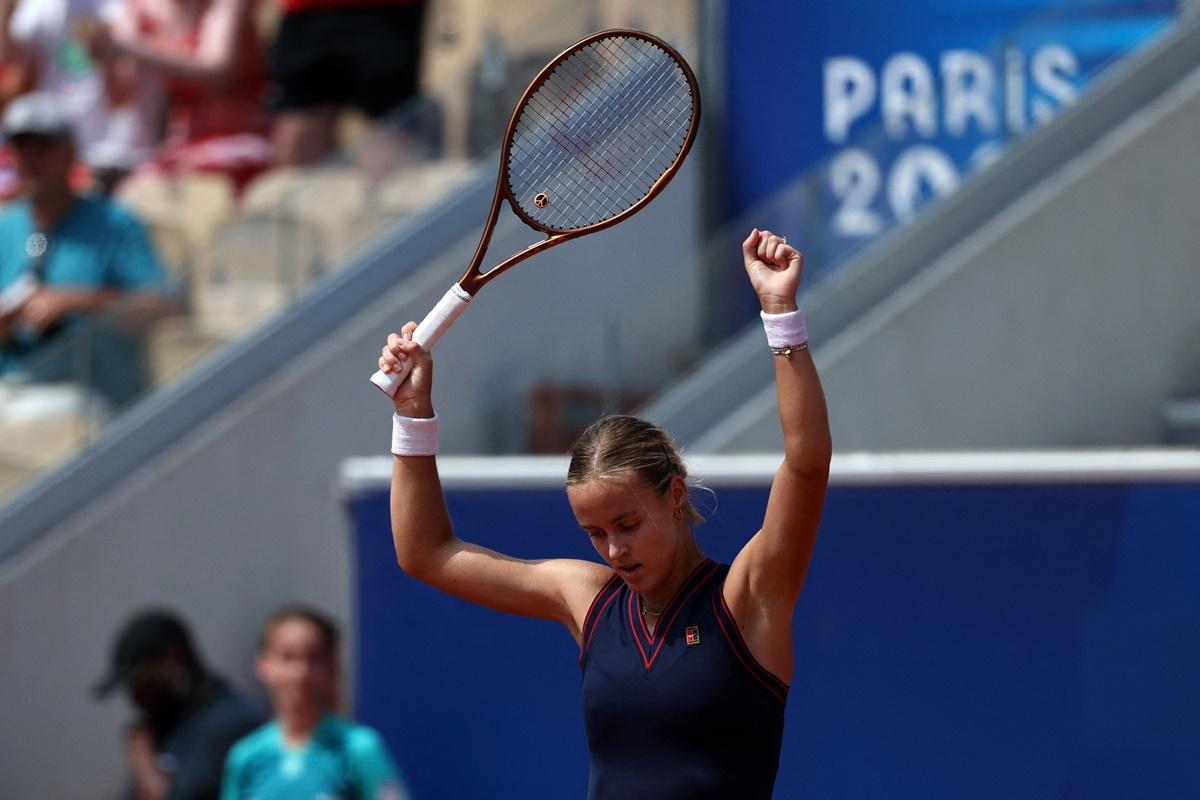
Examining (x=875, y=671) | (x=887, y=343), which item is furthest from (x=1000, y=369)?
(x=875, y=671)

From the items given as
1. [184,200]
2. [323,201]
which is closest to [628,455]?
[323,201]

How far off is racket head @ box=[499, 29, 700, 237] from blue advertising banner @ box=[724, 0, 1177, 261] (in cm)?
255

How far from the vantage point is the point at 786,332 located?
312 cm

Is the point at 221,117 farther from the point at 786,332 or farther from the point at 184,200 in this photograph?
the point at 786,332

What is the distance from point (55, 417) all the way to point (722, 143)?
317 cm

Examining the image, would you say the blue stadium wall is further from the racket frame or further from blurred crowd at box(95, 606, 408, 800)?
the racket frame

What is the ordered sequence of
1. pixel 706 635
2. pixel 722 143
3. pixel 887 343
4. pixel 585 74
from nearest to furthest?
1. pixel 706 635
2. pixel 585 74
3. pixel 887 343
4. pixel 722 143

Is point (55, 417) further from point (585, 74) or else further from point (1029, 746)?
point (1029, 746)

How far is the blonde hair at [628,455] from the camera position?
314 centimetres

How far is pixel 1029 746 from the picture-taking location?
4.39 m

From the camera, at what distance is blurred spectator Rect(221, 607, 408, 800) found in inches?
192

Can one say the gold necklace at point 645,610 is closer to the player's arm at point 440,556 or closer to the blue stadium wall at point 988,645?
the player's arm at point 440,556

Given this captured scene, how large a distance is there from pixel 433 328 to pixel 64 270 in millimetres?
4203

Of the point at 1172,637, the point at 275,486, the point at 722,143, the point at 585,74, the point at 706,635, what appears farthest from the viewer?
the point at 722,143
